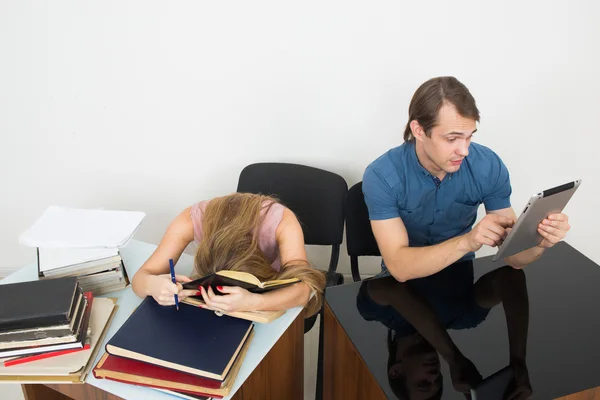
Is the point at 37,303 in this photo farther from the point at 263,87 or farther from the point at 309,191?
the point at 263,87

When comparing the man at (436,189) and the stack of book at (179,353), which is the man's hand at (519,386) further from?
the stack of book at (179,353)

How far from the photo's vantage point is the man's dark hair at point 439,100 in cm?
165

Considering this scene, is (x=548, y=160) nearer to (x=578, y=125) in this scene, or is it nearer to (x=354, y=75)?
(x=578, y=125)

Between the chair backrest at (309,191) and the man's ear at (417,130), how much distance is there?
0.43m

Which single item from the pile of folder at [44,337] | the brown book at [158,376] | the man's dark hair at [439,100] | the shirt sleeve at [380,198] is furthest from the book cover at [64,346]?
the man's dark hair at [439,100]

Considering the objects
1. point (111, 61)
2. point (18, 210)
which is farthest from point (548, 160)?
point (18, 210)

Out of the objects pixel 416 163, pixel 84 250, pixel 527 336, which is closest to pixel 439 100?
pixel 416 163

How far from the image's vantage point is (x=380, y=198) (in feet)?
5.87

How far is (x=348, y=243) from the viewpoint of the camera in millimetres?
2055

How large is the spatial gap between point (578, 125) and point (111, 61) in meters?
2.18

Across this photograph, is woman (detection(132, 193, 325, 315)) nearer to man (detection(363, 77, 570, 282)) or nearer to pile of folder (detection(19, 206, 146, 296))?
pile of folder (detection(19, 206, 146, 296))

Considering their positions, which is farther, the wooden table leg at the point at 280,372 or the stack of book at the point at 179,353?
the wooden table leg at the point at 280,372

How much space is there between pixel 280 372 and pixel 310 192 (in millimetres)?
803

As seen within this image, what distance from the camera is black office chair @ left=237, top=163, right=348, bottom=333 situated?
2.12 metres
